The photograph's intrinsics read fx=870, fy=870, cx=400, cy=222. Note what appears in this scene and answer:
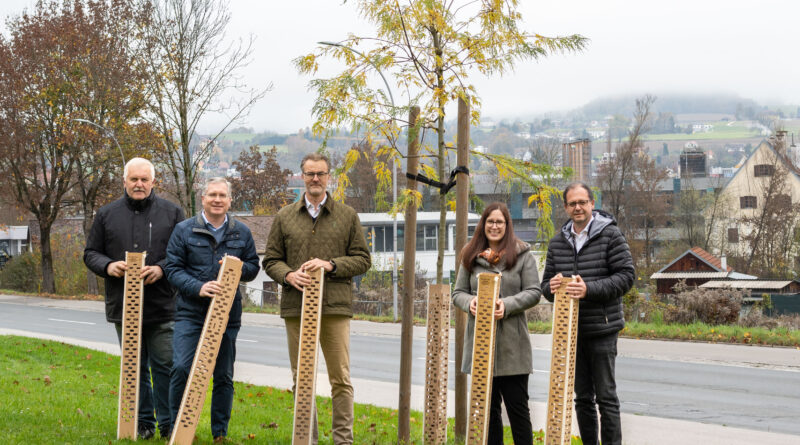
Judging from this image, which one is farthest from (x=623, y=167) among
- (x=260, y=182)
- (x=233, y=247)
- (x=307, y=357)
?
(x=307, y=357)

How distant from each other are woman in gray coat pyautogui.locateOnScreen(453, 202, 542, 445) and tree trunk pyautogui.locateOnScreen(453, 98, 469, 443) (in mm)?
533

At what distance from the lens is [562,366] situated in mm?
5141

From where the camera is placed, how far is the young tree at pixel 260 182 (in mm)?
62469

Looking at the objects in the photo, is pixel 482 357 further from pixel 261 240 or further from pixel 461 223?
pixel 261 240

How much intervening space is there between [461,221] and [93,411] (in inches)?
150

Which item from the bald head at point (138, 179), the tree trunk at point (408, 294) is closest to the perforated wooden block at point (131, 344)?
the bald head at point (138, 179)

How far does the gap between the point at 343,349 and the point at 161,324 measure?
1362 millimetres

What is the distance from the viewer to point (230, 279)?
5.42 m

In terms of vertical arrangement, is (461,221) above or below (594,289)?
above

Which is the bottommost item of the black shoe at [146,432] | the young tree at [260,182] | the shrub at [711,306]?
the shrub at [711,306]

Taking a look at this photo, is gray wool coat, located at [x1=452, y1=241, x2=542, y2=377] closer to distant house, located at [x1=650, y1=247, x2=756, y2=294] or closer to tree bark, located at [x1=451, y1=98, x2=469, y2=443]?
tree bark, located at [x1=451, y1=98, x2=469, y2=443]

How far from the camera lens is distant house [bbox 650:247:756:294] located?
130 ft

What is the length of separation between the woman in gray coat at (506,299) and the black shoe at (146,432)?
2280mm

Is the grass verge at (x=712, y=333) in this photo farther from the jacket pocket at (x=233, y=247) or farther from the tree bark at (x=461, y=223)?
the jacket pocket at (x=233, y=247)
